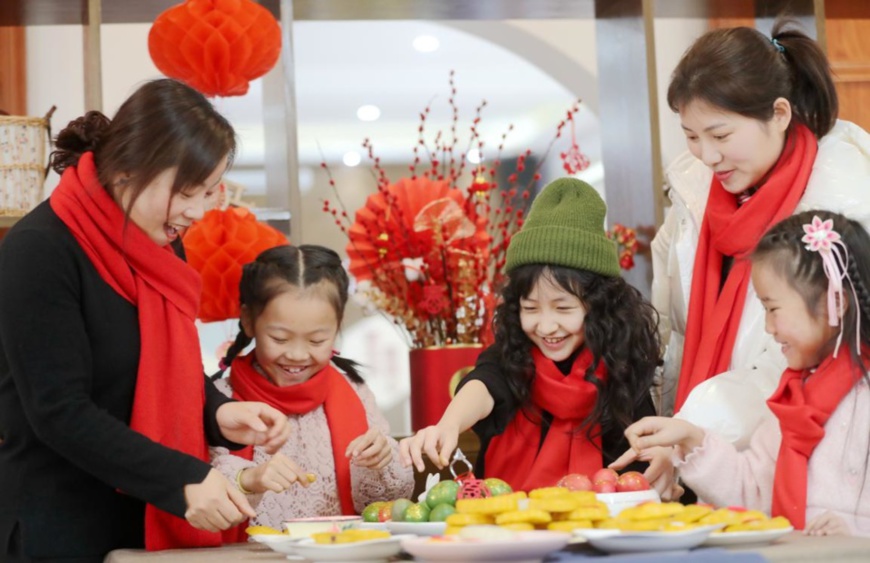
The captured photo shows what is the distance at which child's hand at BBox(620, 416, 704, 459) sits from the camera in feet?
5.54

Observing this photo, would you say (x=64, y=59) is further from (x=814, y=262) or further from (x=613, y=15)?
(x=814, y=262)

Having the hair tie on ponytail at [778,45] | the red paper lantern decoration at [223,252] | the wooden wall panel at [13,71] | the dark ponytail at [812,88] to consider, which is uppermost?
the wooden wall panel at [13,71]

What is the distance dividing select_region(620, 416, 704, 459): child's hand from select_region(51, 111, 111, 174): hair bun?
3.09ft

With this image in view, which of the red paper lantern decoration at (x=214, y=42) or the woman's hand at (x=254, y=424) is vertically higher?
the red paper lantern decoration at (x=214, y=42)

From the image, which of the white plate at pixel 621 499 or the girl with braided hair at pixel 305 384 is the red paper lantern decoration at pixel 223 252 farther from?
the white plate at pixel 621 499

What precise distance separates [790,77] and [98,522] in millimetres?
1437

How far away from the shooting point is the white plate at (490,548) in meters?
1.14

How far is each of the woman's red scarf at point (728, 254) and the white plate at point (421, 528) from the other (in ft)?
2.47

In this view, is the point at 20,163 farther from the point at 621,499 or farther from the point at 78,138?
the point at 621,499

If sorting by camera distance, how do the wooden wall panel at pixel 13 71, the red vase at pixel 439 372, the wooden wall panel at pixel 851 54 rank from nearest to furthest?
the red vase at pixel 439 372 → the wooden wall panel at pixel 851 54 → the wooden wall panel at pixel 13 71

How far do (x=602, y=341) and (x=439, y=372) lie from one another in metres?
0.63

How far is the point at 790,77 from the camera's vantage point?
81.8 inches

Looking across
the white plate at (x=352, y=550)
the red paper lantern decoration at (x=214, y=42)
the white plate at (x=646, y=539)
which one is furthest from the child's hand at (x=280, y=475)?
the red paper lantern decoration at (x=214, y=42)

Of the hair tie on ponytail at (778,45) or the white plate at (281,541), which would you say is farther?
the hair tie on ponytail at (778,45)
